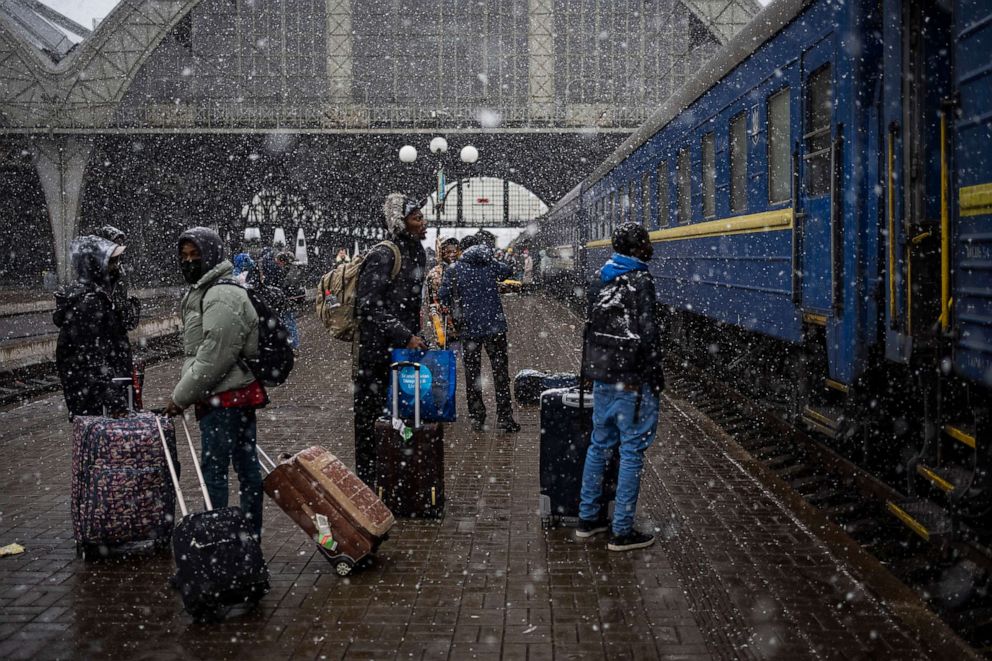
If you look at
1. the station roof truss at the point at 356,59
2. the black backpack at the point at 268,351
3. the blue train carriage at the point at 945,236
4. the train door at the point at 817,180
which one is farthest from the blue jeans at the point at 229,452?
the station roof truss at the point at 356,59

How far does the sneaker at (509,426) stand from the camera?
9914 millimetres

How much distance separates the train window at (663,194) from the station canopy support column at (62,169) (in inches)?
1471

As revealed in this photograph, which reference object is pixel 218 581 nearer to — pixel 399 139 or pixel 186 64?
pixel 399 139

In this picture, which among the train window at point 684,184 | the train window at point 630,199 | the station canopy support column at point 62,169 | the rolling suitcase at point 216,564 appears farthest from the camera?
the station canopy support column at point 62,169

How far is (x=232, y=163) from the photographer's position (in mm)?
48781

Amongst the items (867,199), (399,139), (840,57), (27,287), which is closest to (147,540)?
(867,199)

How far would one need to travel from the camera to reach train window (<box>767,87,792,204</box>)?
830cm

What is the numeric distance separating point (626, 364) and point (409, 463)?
1.62m

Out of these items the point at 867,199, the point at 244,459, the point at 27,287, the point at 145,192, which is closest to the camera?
the point at 244,459

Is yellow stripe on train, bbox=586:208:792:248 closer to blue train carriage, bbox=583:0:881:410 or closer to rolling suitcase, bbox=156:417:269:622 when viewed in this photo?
blue train carriage, bbox=583:0:881:410

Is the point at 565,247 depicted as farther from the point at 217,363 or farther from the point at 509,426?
the point at 217,363

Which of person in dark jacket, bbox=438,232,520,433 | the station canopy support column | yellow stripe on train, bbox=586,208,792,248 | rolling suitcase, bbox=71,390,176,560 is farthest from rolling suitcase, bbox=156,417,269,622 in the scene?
the station canopy support column

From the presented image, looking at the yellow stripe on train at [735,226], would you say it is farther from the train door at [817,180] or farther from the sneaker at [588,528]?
the sneaker at [588,528]

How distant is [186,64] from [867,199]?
47698 millimetres
